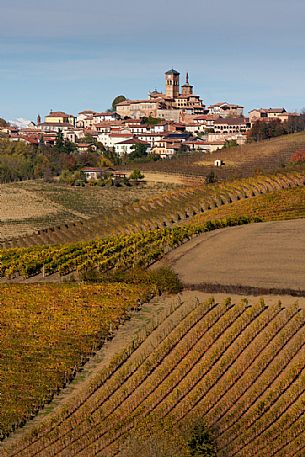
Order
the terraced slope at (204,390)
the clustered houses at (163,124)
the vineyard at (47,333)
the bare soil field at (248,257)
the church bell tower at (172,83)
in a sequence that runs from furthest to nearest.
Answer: the church bell tower at (172,83), the clustered houses at (163,124), the bare soil field at (248,257), the vineyard at (47,333), the terraced slope at (204,390)

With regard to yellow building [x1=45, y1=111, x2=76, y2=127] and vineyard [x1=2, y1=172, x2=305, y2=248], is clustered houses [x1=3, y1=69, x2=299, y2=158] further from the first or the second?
vineyard [x1=2, y1=172, x2=305, y2=248]

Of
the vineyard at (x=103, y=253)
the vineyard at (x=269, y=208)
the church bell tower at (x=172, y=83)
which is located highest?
the church bell tower at (x=172, y=83)

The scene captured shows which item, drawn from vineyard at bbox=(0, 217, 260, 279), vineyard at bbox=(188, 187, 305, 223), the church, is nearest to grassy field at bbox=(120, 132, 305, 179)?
vineyard at bbox=(188, 187, 305, 223)

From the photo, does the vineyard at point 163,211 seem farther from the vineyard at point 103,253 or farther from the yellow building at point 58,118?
the yellow building at point 58,118

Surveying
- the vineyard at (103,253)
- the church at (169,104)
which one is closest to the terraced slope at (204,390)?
the vineyard at (103,253)

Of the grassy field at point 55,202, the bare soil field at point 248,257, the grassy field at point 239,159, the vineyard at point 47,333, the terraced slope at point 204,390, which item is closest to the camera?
the terraced slope at point 204,390

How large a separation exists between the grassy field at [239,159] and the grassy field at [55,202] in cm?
596

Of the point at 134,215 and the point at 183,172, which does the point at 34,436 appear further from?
the point at 183,172

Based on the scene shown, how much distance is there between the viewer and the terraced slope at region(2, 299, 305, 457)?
20.8 m

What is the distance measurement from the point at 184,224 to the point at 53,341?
20999 mm

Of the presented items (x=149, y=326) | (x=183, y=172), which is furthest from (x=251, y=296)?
(x=183, y=172)

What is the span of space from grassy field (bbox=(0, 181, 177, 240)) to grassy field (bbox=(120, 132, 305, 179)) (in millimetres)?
5963

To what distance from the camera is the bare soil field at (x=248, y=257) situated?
3406 centimetres

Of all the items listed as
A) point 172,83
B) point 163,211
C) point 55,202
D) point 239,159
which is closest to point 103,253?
point 163,211
